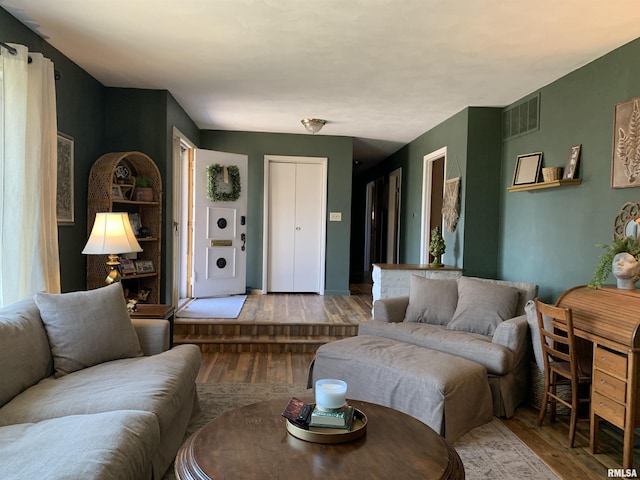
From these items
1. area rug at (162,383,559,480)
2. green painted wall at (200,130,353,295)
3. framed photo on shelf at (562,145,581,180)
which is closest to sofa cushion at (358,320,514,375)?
area rug at (162,383,559,480)

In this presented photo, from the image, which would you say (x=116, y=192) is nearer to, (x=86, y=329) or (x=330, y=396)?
(x=86, y=329)

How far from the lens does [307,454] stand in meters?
1.52

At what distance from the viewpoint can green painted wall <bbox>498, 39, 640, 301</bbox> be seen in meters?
3.05

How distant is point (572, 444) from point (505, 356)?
59 cm

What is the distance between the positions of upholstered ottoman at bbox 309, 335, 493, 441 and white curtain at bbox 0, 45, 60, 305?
6.39 feet

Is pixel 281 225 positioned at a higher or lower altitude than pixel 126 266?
higher

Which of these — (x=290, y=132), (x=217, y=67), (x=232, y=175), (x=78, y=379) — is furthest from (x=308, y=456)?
(x=290, y=132)

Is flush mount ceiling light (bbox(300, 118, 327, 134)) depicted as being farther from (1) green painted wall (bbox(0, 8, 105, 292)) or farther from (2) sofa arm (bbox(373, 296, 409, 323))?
(2) sofa arm (bbox(373, 296, 409, 323))

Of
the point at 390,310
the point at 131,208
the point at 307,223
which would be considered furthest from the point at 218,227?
the point at 390,310

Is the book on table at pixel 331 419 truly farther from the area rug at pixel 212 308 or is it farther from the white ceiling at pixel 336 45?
the area rug at pixel 212 308

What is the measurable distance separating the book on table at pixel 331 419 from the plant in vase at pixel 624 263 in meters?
1.92

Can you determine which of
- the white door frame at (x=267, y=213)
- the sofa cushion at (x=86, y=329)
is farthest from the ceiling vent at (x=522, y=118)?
the sofa cushion at (x=86, y=329)

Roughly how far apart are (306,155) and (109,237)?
11.9 ft

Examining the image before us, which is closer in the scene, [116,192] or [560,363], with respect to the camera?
[560,363]
